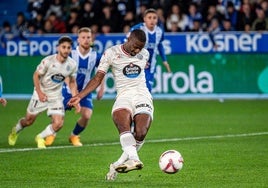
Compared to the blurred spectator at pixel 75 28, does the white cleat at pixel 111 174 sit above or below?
above

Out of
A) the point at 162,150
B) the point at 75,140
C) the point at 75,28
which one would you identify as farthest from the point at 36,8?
the point at 162,150

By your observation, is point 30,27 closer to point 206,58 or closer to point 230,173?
point 206,58

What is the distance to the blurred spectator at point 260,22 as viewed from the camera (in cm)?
2781

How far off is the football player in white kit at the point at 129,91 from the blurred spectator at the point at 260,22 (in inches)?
596

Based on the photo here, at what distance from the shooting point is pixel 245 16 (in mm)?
28188

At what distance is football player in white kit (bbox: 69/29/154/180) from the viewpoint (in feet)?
40.7

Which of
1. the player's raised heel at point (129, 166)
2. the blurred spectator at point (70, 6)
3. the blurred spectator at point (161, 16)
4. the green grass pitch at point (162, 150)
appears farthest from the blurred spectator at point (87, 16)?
the player's raised heel at point (129, 166)

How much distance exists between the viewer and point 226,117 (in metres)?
22.7

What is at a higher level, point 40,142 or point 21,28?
point 21,28

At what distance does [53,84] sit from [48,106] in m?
0.41

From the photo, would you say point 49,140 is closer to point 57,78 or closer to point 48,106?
point 48,106

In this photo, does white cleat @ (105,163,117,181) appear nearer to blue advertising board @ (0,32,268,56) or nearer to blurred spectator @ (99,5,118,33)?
blue advertising board @ (0,32,268,56)

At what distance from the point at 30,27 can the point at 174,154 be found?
19.2 meters

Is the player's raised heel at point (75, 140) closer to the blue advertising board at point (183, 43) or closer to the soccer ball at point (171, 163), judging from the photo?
the soccer ball at point (171, 163)
